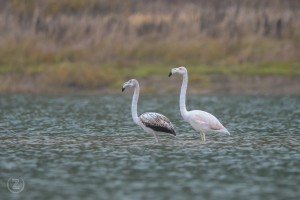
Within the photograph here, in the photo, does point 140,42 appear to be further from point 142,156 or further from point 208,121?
point 142,156

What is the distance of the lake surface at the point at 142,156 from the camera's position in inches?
548

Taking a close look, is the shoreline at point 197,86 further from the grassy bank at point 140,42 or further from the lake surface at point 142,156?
the lake surface at point 142,156

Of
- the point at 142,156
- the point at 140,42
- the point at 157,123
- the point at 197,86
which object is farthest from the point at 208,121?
the point at 140,42

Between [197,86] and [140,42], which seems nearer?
[197,86]

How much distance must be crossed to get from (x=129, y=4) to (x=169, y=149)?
2247 centimetres

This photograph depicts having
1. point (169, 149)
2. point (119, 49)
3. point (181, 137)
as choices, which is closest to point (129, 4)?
point (119, 49)

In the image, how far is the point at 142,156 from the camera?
17.5m

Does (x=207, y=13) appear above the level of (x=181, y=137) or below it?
above

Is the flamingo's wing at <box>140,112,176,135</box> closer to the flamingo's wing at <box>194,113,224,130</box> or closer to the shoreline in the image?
the flamingo's wing at <box>194,113,224,130</box>

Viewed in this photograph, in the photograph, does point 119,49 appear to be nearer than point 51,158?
No

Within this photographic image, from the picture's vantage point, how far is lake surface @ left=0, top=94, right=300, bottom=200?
548 inches

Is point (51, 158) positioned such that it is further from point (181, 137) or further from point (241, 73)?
point (241, 73)

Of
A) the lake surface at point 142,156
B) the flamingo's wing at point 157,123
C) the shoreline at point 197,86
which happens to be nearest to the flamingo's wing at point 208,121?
the lake surface at point 142,156

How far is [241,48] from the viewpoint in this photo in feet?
124
